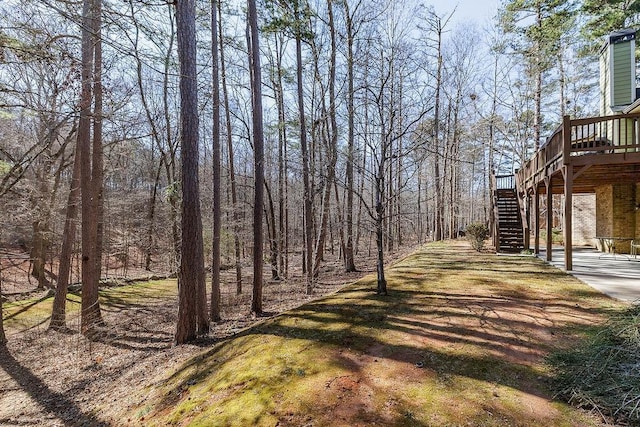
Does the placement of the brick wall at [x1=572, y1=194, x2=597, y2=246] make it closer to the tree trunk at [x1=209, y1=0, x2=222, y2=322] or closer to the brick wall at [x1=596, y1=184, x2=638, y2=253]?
the brick wall at [x1=596, y1=184, x2=638, y2=253]

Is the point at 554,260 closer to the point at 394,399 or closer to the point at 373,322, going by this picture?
the point at 373,322

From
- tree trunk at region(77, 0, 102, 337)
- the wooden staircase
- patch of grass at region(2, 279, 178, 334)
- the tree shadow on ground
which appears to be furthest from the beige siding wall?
patch of grass at region(2, 279, 178, 334)

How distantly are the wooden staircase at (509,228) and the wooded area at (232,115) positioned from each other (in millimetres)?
3069

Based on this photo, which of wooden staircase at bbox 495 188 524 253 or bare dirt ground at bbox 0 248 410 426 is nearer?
bare dirt ground at bbox 0 248 410 426

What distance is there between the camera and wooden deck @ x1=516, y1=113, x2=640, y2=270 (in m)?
7.47

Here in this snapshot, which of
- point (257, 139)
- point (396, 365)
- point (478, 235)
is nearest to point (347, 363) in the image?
point (396, 365)

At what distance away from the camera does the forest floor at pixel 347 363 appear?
312cm

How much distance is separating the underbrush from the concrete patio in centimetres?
181

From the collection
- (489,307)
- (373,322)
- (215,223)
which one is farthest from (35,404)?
(489,307)

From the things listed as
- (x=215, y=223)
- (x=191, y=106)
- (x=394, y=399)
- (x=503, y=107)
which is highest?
(x=503, y=107)

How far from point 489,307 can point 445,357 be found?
2.17 meters

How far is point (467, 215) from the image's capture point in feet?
121

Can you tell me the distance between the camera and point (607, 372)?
120 inches

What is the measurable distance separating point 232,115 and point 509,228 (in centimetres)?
1287
